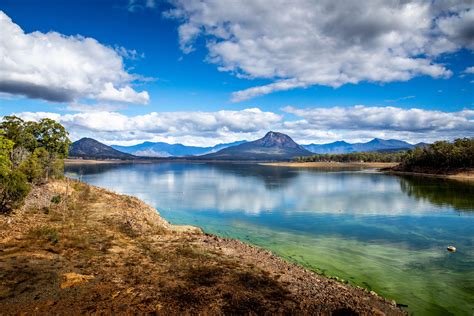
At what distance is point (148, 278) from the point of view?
2269 cm

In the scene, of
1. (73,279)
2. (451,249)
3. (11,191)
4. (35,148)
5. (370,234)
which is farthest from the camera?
(35,148)

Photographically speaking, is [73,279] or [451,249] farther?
[451,249]

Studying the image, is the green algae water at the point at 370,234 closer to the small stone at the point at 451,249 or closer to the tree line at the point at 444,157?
the small stone at the point at 451,249

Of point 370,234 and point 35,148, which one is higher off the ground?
point 35,148

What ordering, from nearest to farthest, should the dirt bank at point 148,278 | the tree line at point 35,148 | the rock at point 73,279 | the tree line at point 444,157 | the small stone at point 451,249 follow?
the dirt bank at point 148,278, the rock at point 73,279, the small stone at point 451,249, the tree line at point 35,148, the tree line at point 444,157

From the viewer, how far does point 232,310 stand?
61.0ft

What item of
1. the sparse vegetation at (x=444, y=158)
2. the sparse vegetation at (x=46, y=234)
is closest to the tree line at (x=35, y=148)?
the sparse vegetation at (x=46, y=234)

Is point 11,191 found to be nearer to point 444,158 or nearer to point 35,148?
point 35,148

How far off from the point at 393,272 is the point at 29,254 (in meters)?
31.8

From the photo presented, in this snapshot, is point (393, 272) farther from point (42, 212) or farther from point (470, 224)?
point (42, 212)

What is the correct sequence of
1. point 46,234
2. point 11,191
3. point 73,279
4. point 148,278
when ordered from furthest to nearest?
point 11,191 → point 46,234 → point 148,278 → point 73,279

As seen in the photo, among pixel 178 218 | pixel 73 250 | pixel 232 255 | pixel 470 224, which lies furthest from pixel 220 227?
pixel 470 224

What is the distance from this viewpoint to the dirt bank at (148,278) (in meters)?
18.8

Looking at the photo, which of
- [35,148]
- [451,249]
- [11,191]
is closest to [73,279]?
[11,191]
